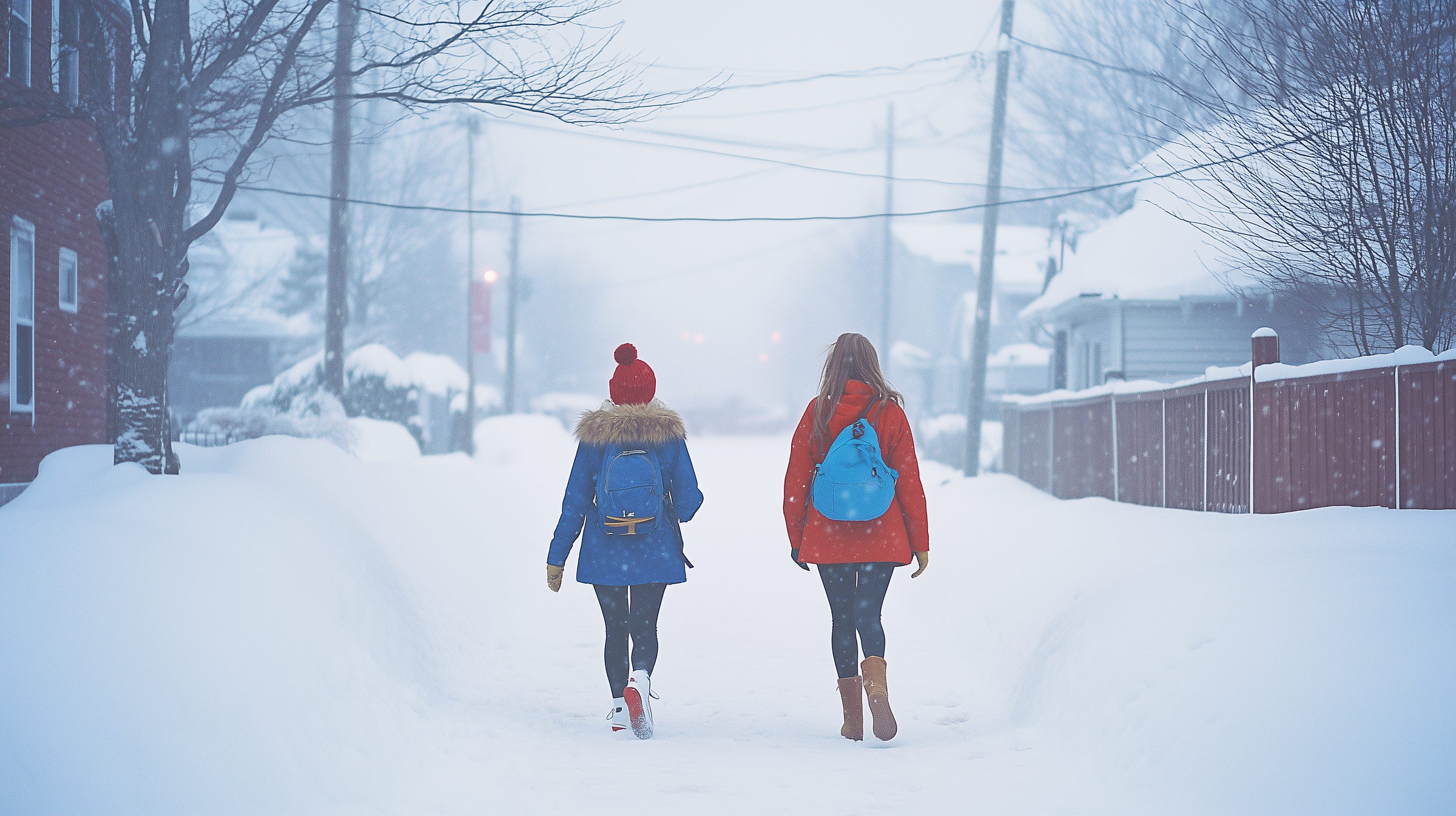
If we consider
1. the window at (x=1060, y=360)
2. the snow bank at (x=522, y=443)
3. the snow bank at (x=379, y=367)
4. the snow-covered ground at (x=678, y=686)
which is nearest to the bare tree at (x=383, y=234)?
the snow bank at (x=522, y=443)

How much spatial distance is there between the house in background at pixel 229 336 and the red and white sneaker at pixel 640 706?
33.5 metres

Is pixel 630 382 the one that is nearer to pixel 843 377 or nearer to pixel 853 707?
pixel 843 377

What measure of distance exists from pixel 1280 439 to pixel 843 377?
490 cm

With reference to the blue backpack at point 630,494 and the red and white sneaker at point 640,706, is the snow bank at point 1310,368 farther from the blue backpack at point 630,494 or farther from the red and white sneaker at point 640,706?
the red and white sneaker at point 640,706

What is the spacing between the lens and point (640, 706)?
573 cm

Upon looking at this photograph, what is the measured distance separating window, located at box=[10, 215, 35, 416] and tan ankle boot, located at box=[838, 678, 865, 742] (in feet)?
32.2

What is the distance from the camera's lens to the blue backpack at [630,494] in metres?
5.63

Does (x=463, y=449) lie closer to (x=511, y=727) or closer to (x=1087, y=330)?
(x=1087, y=330)

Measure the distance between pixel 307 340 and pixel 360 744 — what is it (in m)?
37.0

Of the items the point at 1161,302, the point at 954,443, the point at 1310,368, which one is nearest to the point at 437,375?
the point at 954,443

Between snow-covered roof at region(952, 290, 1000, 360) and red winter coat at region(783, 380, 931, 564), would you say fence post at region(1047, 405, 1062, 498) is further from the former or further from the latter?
snow-covered roof at region(952, 290, 1000, 360)

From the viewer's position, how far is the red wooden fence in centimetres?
705

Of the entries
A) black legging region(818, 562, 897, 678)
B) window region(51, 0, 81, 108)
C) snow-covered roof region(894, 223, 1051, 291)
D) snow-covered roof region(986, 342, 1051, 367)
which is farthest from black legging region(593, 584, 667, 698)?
snow-covered roof region(986, 342, 1051, 367)

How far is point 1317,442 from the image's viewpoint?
27.0ft
